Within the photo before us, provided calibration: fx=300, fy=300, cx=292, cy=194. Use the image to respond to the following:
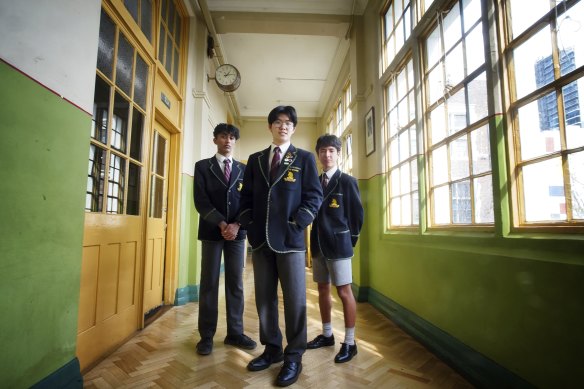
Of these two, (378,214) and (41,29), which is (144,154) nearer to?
(41,29)

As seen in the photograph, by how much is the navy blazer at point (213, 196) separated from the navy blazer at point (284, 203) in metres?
0.29

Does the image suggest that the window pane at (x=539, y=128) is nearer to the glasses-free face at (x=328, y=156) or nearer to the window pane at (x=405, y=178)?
the glasses-free face at (x=328, y=156)

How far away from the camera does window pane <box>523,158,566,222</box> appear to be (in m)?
1.31

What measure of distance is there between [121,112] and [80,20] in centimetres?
76

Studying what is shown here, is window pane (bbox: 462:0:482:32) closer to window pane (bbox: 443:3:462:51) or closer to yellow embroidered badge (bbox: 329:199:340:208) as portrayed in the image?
window pane (bbox: 443:3:462:51)

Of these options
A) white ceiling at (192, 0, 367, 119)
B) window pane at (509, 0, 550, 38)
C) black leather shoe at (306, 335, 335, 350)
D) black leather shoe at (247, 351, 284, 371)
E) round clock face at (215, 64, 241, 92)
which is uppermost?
white ceiling at (192, 0, 367, 119)

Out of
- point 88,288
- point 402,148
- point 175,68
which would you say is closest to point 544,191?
point 402,148

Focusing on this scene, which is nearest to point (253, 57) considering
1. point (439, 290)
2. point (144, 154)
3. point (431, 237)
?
point (144, 154)

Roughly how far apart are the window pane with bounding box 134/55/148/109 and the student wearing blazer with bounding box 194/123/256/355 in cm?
90

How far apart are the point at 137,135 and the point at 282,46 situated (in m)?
3.47

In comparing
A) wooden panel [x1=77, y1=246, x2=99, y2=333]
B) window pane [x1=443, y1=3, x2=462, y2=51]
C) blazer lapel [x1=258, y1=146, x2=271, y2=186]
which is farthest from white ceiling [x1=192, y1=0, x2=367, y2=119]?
wooden panel [x1=77, y1=246, x2=99, y2=333]

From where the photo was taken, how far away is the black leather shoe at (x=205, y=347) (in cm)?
194

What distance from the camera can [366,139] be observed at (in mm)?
3857

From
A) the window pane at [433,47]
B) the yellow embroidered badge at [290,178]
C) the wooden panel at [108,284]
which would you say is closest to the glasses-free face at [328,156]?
the yellow embroidered badge at [290,178]
